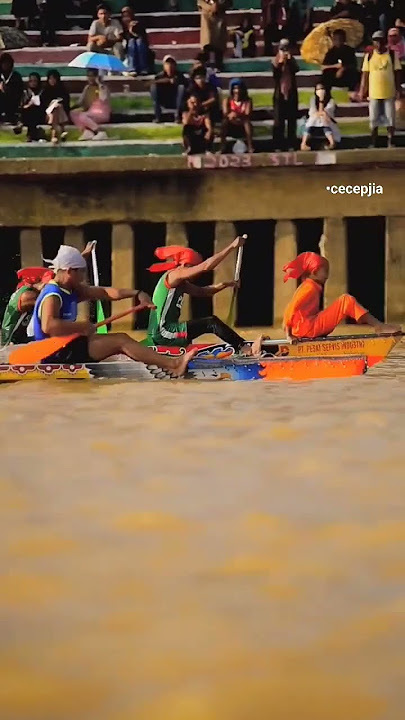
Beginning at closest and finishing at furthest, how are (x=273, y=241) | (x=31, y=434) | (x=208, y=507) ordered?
1. (x=208, y=507)
2. (x=31, y=434)
3. (x=273, y=241)

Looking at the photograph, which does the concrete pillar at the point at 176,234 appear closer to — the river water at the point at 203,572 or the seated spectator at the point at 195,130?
the seated spectator at the point at 195,130

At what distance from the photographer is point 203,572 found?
566cm

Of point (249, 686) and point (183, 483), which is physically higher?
point (249, 686)

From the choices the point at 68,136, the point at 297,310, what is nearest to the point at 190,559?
the point at 297,310

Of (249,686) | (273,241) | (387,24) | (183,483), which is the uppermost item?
(387,24)

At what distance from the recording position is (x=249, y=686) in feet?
14.2

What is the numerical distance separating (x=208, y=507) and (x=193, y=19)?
18.0m

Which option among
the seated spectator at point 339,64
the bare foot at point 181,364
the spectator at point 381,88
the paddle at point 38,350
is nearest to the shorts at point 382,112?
the spectator at point 381,88

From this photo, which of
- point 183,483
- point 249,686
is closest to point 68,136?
point 183,483

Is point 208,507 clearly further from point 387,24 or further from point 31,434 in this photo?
point 387,24

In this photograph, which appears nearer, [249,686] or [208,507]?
[249,686]

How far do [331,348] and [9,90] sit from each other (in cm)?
867

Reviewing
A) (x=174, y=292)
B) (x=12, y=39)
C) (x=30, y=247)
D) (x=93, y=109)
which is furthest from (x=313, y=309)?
(x=12, y=39)

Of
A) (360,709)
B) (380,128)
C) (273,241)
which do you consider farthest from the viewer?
(273,241)
